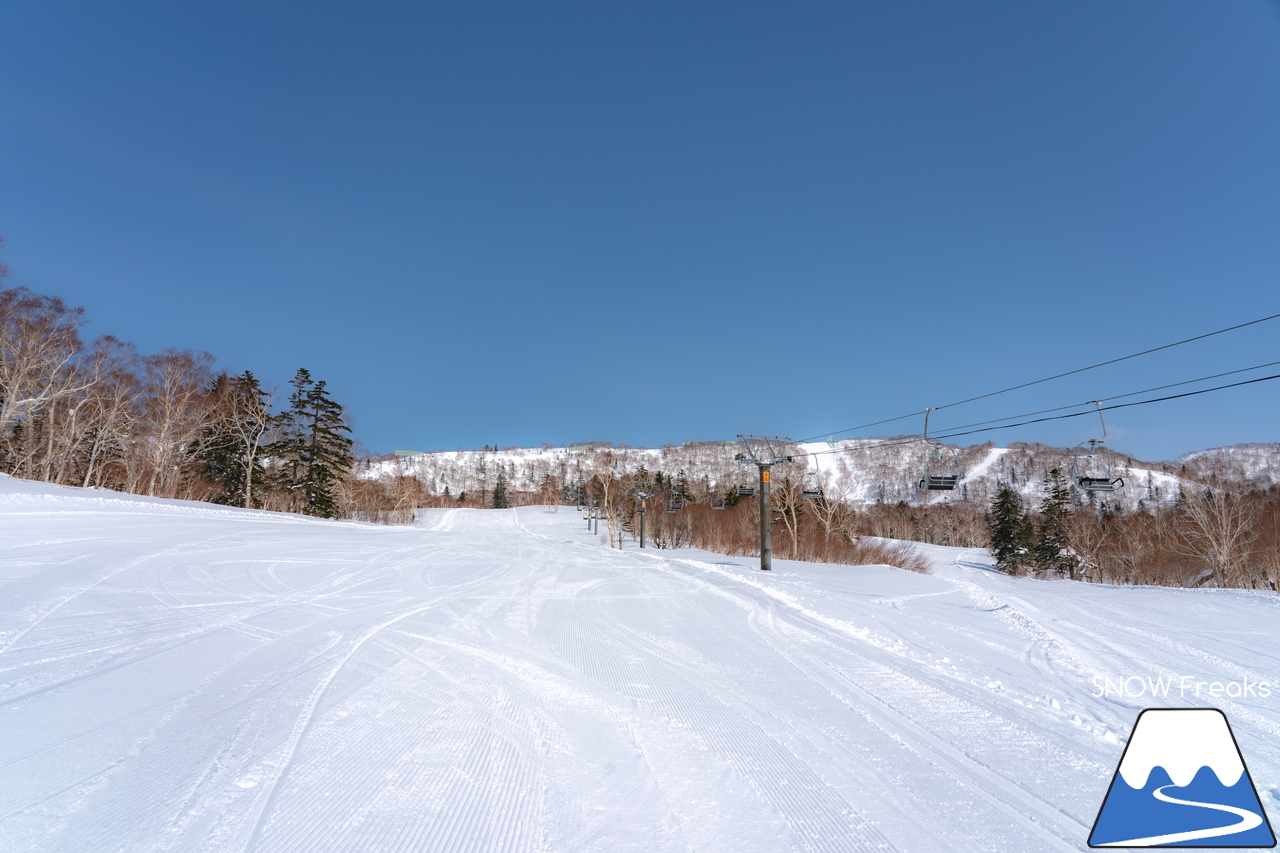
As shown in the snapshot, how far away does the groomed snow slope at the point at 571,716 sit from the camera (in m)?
2.67

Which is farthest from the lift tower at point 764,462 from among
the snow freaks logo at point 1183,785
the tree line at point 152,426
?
the tree line at point 152,426

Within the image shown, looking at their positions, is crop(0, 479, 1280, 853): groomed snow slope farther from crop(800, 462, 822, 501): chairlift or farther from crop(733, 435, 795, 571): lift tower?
crop(800, 462, 822, 501): chairlift

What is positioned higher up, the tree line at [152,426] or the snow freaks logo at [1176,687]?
the tree line at [152,426]

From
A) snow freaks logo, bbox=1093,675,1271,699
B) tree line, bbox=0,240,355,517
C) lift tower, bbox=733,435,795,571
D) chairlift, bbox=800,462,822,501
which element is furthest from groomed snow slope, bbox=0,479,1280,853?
tree line, bbox=0,240,355,517

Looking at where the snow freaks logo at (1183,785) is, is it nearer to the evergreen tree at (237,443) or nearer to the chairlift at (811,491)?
the chairlift at (811,491)

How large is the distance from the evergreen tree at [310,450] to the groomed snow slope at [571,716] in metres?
38.3

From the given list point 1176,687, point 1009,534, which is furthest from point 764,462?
point 1009,534

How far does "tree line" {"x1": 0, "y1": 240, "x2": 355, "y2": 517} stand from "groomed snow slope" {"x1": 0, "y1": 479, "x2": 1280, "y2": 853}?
30.3m

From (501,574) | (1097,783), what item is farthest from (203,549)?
(1097,783)

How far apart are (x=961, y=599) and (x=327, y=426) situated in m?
48.6

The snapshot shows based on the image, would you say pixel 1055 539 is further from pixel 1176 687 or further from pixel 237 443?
pixel 237 443

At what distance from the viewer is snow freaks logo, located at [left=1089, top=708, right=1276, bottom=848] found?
226 centimetres

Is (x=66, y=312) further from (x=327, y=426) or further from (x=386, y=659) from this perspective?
(x=386, y=659)

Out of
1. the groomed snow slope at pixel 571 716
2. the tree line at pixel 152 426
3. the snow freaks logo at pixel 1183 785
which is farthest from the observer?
the tree line at pixel 152 426
